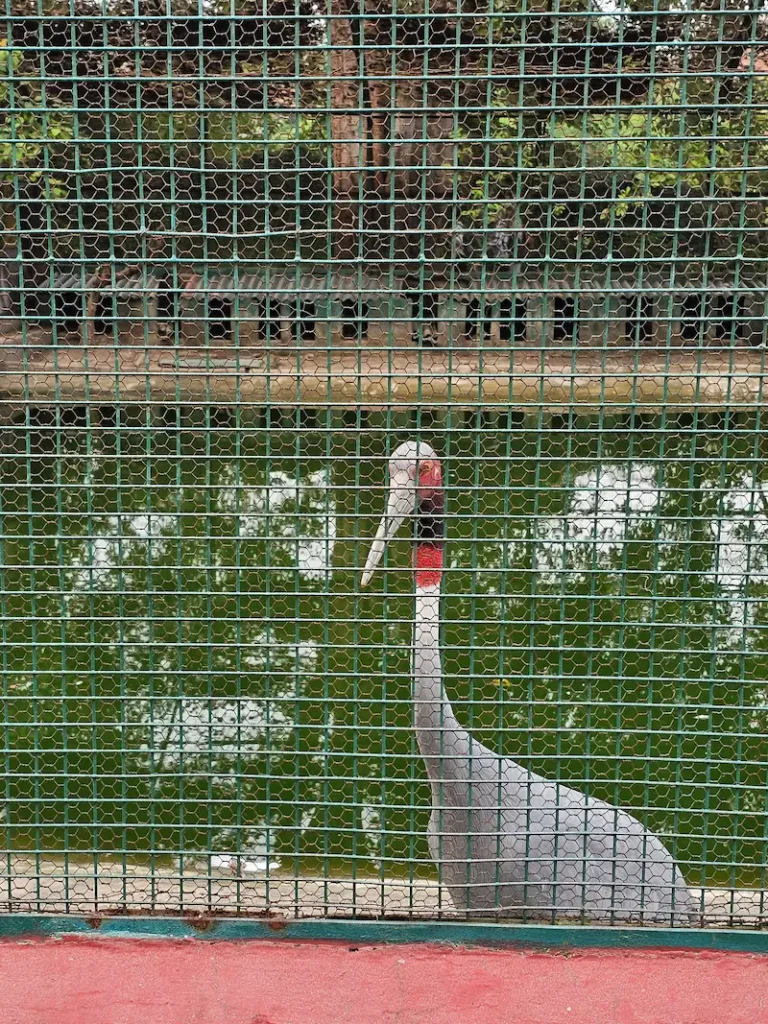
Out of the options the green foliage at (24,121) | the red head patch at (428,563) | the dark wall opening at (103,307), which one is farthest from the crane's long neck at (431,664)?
the green foliage at (24,121)

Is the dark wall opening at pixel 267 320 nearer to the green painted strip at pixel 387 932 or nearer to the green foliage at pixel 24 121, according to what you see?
the green foliage at pixel 24 121

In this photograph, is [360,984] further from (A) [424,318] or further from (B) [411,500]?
(A) [424,318]

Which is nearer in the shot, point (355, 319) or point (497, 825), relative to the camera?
point (355, 319)

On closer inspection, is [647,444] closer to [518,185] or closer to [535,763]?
[535,763]

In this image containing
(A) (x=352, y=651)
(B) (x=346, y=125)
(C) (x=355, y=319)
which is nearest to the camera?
(C) (x=355, y=319)

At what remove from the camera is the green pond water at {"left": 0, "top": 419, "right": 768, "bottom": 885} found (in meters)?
2.66

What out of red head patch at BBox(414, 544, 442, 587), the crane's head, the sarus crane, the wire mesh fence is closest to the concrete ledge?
the wire mesh fence

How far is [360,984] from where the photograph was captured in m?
2.64

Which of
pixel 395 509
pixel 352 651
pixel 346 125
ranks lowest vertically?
pixel 352 651

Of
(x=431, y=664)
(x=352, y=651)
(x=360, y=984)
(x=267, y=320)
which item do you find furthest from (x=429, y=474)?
(x=352, y=651)

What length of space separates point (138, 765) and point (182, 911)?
2017 mm

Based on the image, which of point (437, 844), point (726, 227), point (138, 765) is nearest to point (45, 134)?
point (726, 227)

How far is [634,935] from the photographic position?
2758 mm

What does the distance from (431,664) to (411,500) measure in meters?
0.44
